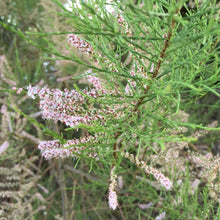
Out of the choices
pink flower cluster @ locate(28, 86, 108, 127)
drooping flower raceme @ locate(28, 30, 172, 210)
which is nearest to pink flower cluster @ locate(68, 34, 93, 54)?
drooping flower raceme @ locate(28, 30, 172, 210)

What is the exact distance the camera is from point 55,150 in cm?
80

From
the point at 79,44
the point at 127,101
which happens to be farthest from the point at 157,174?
the point at 79,44

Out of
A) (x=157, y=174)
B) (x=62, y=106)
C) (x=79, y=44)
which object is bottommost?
(x=157, y=174)

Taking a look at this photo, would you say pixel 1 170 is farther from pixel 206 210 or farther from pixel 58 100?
pixel 206 210

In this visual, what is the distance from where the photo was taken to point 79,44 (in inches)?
29.6

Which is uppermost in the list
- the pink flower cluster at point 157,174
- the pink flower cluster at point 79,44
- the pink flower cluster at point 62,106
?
the pink flower cluster at point 79,44

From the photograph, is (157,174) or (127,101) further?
(157,174)

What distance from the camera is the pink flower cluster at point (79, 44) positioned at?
2.43 ft

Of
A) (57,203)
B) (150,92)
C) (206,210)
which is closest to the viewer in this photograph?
(150,92)

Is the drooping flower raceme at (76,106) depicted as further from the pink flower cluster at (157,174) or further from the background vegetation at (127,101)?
the pink flower cluster at (157,174)

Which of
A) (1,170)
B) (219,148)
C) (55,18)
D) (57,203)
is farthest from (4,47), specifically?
(219,148)

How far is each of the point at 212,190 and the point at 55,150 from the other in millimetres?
784

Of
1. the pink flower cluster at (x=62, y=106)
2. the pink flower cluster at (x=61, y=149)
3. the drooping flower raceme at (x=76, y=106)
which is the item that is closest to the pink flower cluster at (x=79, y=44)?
the drooping flower raceme at (x=76, y=106)

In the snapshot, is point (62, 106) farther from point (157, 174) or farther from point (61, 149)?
point (157, 174)
